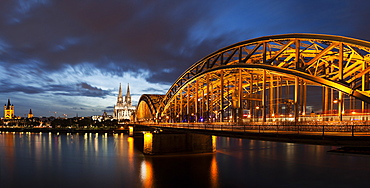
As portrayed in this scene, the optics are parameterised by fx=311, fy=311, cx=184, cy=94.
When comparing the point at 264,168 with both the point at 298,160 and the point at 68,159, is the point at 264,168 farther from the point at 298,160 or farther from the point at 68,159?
the point at 68,159

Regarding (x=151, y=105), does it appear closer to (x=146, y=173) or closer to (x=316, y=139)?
(x=146, y=173)

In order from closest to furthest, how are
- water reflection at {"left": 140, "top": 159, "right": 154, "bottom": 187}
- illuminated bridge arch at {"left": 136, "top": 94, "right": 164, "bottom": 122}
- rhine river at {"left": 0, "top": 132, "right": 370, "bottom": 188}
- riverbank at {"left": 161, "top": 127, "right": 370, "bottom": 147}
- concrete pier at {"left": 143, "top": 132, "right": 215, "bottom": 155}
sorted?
1. riverbank at {"left": 161, "top": 127, "right": 370, "bottom": 147}
2. rhine river at {"left": 0, "top": 132, "right": 370, "bottom": 188}
3. water reflection at {"left": 140, "top": 159, "right": 154, "bottom": 187}
4. concrete pier at {"left": 143, "top": 132, "right": 215, "bottom": 155}
5. illuminated bridge arch at {"left": 136, "top": 94, "right": 164, "bottom": 122}

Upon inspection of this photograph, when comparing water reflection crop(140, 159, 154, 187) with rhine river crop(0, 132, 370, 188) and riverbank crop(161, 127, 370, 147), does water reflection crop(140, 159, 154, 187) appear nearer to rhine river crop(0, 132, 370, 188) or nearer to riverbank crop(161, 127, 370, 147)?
rhine river crop(0, 132, 370, 188)

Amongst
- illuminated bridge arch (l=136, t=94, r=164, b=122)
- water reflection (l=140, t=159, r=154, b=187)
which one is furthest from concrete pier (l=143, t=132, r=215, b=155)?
illuminated bridge arch (l=136, t=94, r=164, b=122)

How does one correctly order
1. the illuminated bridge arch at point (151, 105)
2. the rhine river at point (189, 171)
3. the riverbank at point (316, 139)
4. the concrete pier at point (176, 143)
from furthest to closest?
1. the illuminated bridge arch at point (151, 105)
2. the concrete pier at point (176, 143)
3. the rhine river at point (189, 171)
4. the riverbank at point (316, 139)

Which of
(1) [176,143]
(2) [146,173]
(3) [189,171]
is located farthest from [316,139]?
(1) [176,143]

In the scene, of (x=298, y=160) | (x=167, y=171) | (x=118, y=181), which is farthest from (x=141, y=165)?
(x=298, y=160)

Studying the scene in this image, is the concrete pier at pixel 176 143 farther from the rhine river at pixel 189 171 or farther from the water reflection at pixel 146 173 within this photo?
the water reflection at pixel 146 173

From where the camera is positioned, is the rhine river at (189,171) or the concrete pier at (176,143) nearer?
the rhine river at (189,171)

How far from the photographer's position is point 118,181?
37219 millimetres

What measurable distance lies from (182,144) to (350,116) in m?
30.3

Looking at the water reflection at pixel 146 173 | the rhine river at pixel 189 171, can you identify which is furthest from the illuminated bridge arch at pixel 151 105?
the water reflection at pixel 146 173

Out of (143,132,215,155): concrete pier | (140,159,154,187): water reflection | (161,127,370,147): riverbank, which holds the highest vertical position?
(161,127,370,147): riverbank

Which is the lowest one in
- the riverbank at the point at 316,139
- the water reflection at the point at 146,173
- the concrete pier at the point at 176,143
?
the water reflection at the point at 146,173
